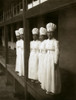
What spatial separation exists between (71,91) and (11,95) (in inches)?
67.2

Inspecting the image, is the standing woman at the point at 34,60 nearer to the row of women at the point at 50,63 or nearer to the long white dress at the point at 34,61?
the long white dress at the point at 34,61

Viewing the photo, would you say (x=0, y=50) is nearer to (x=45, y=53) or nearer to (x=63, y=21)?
(x=63, y=21)

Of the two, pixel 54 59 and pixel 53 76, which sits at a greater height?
pixel 54 59

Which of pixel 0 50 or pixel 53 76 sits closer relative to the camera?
pixel 53 76

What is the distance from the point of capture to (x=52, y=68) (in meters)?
2.88

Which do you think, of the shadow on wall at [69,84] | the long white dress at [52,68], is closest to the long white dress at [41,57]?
the long white dress at [52,68]

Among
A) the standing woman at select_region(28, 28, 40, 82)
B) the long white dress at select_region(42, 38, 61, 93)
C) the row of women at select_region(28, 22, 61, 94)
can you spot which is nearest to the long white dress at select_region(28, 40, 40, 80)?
the standing woman at select_region(28, 28, 40, 82)

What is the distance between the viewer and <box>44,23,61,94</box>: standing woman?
9.41 ft

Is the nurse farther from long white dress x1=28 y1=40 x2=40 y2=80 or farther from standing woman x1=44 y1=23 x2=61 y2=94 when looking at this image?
long white dress x1=28 y1=40 x2=40 y2=80

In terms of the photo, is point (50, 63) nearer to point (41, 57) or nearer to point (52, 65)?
point (52, 65)

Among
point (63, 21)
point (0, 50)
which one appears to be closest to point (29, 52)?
point (63, 21)

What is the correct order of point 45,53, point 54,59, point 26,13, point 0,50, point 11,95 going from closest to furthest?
point 54,59
point 45,53
point 26,13
point 11,95
point 0,50

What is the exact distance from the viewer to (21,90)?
4.88 metres

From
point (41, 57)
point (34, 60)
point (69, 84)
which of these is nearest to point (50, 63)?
point (41, 57)
